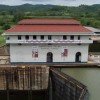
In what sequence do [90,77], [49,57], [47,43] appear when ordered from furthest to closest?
1. [49,57]
2. [47,43]
3. [90,77]

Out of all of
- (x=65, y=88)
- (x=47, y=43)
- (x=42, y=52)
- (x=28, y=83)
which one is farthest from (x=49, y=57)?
(x=65, y=88)

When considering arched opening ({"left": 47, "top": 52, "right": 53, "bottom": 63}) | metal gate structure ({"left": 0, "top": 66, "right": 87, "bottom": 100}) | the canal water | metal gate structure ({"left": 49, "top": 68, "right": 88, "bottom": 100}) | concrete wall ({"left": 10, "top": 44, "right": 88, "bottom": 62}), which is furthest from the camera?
arched opening ({"left": 47, "top": 52, "right": 53, "bottom": 63})

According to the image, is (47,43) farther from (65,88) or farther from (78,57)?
(65,88)

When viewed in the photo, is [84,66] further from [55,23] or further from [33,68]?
[33,68]

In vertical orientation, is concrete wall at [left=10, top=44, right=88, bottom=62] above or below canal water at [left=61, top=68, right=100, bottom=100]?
above

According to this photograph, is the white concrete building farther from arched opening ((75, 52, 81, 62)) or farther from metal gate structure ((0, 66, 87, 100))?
metal gate structure ((0, 66, 87, 100))

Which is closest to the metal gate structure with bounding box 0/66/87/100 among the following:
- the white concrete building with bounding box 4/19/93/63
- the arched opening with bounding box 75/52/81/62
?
the white concrete building with bounding box 4/19/93/63

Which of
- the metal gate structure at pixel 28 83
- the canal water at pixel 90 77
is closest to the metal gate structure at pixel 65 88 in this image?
the metal gate structure at pixel 28 83

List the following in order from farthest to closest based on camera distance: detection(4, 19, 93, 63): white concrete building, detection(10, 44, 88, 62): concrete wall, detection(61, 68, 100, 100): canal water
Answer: detection(10, 44, 88, 62): concrete wall → detection(4, 19, 93, 63): white concrete building → detection(61, 68, 100, 100): canal water

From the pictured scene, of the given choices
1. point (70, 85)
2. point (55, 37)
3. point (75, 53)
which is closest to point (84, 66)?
point (75, 53)
